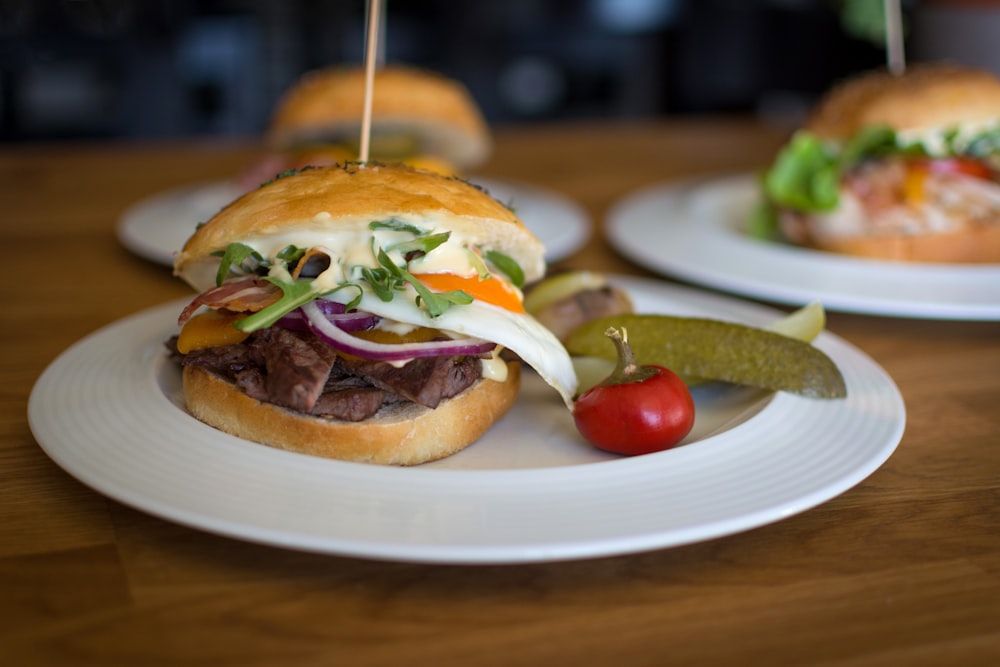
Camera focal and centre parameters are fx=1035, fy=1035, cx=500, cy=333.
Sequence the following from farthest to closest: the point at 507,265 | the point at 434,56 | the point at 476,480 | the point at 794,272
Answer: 1. the point at 434,56
2. the point at 794,272
3. the point at 507,265
4. the point at 476,480

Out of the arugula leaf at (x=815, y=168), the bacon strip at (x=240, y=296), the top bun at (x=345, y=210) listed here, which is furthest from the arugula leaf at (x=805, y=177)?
the bacon strip at (x=240, y=296)

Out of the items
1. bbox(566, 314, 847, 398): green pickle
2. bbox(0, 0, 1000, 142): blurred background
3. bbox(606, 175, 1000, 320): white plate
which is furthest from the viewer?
bbox(0, 0, 1000, 142): blurred background

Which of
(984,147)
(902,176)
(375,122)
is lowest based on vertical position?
(375,122)

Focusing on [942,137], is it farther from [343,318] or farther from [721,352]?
[343,318]

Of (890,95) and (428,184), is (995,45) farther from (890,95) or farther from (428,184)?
(428,184)

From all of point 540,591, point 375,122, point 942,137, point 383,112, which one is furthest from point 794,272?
point 375,122

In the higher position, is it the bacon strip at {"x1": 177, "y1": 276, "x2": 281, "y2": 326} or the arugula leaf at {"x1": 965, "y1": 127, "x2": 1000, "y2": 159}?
the arugula leaf at {"x1": 965, "y1": 127, "x2": 1000, "y2": 159}

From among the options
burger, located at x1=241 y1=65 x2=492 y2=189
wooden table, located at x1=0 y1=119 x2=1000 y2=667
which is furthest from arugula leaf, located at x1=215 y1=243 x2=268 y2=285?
burger, located at x1=241 y1=65 x2=492 y2=189

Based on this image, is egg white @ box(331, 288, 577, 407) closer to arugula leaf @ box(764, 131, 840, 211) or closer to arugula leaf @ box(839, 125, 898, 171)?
arugula leaf @ box(764, 131, 840, 211)

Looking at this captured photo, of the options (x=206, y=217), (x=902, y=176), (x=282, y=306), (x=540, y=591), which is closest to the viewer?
(x=540, y=591)
